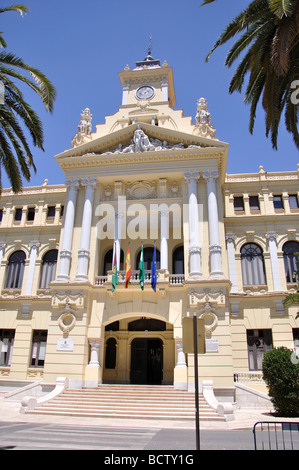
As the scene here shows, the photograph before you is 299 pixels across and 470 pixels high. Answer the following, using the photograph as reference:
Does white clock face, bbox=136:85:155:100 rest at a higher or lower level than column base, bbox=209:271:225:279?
higher

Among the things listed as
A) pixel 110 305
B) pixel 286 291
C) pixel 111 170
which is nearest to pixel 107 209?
pixel 111 170

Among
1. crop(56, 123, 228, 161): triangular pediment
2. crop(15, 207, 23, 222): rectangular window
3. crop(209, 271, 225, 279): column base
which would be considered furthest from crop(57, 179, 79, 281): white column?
crop(209, 271, 225, 279): column base

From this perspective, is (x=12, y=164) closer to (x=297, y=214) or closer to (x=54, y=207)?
(x=54, y=207)

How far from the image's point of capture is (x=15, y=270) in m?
31.1

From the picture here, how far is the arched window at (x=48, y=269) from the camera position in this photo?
30.1m

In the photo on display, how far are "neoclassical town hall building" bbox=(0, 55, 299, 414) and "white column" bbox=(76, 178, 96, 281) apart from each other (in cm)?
8

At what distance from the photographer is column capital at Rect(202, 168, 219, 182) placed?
25922mm

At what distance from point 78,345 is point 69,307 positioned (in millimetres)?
2418

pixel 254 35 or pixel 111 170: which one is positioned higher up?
pixel 111 170

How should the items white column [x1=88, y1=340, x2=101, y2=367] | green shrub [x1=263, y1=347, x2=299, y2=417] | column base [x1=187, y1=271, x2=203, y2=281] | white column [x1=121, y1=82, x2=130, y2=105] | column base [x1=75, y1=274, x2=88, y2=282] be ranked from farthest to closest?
white column [x1=121, y1=82, x2=130, y2=105], column base [x1=75, y1=274, x2=88, y2=282], column base [x1=187, y1=271, x2=203, y2=281], white column [x1=88, y1=340, x2=101, y2=367], green shrub [x1=263, y1=347, x2=299, y2=417]

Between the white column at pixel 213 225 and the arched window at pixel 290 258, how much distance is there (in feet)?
22.0

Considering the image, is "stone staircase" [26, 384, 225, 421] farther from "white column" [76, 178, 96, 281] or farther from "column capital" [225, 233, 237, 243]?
"column capital" [225, 233, 237, 243]

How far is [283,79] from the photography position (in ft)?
47.7

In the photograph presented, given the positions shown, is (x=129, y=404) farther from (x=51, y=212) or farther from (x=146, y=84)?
(x=146, y=84)
